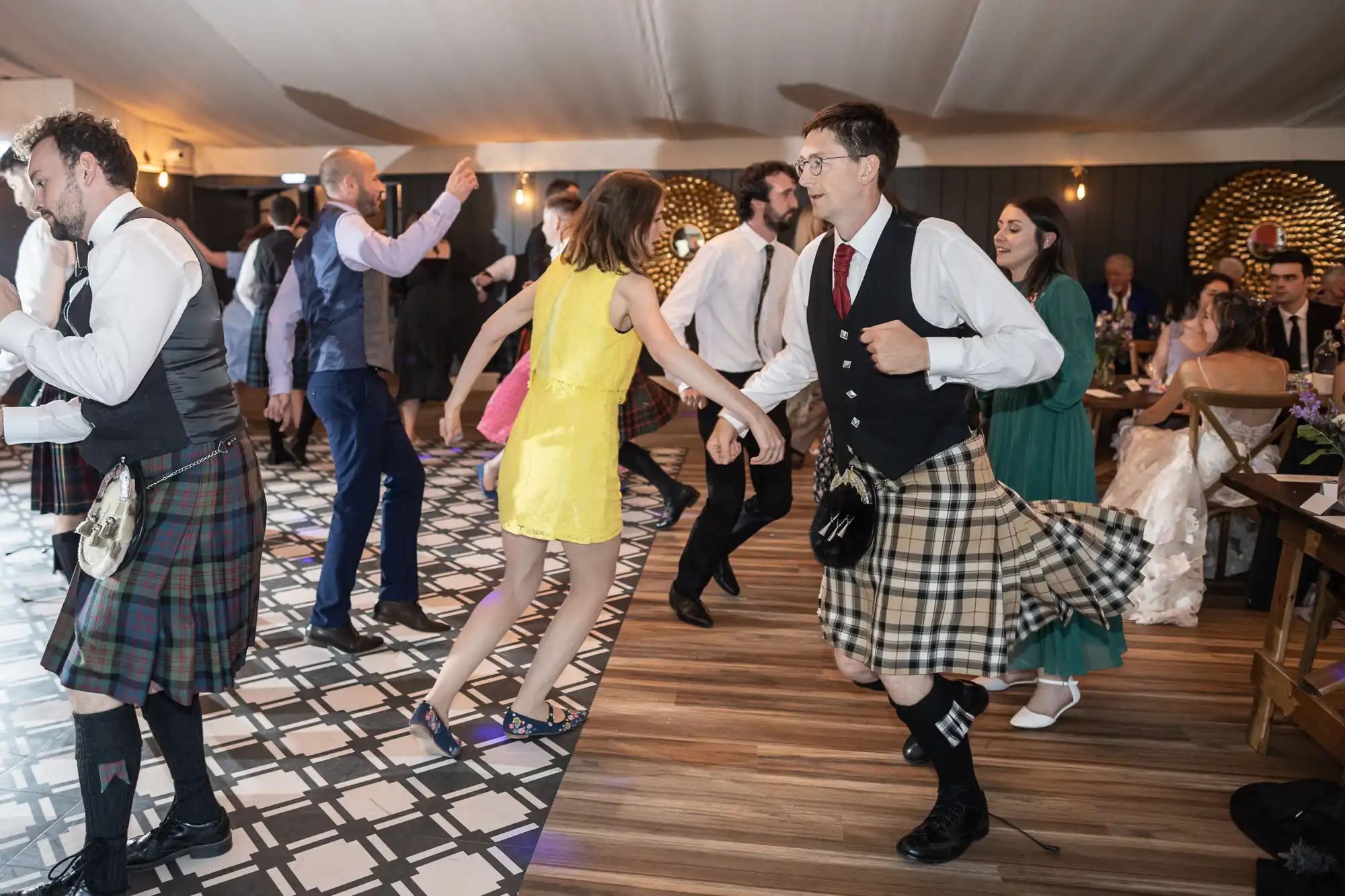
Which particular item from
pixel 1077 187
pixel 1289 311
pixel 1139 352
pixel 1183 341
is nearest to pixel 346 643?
pixel 1183 341

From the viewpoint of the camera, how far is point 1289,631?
9.36 feet

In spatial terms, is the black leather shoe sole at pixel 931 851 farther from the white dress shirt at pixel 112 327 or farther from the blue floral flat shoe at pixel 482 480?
the blue floral flat shoe at pixel 482 480

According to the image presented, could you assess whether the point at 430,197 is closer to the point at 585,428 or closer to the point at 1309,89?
the point at 1309,89

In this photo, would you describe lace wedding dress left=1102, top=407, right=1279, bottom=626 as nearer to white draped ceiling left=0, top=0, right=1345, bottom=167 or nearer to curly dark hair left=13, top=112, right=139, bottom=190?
curly dark hair left=13, top=112, right=139, bottom=190

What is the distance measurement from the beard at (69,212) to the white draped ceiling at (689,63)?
5478 mm

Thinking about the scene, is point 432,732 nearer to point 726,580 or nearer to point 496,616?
point 496,616

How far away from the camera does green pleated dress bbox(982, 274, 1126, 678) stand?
2.80 meters

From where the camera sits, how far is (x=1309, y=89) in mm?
8203

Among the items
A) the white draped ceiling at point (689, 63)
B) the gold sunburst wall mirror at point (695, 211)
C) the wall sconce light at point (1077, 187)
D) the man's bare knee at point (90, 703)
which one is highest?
the white draped ceiling at point (689, 63)

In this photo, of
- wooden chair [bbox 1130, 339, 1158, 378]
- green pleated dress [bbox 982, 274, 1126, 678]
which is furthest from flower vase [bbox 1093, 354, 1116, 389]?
green pleated dress [bbox 982, 274, 1126, 678]

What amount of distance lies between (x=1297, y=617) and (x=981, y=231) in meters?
6.58

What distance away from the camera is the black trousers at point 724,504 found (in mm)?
3732

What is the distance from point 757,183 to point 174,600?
2.50m

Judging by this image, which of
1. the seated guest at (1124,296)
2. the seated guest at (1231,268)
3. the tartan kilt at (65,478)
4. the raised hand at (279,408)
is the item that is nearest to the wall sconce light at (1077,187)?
the seated guest at (1124,296)
